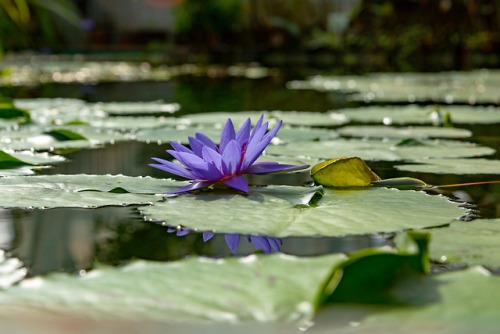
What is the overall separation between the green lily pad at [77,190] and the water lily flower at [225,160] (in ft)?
0.19

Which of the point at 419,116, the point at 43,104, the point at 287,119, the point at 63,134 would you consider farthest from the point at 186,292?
the point at 43,104

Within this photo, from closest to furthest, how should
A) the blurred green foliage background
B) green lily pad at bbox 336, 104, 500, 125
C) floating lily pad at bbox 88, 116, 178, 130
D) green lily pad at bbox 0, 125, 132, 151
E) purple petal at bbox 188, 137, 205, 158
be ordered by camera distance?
1. purple petal at bbox 188, 137, 205, 158
2. green lily pad at bbox 0, 125, 132, 151
3. floating lily pad at bbox 88, 116, 178, 130
4. green lily pad at bbox 336, 104, 500, 125
5. the blurred green foliage background

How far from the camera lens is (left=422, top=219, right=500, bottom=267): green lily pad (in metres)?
0.79

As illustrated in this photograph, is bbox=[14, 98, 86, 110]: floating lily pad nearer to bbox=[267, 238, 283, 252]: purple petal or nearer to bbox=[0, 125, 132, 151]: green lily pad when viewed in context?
bbox=[0, 125, 132, 151]: green lily pad

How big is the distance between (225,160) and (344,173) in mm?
231

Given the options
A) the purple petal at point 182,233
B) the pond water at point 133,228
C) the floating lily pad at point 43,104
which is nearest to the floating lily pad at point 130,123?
the pond water at point 133,228

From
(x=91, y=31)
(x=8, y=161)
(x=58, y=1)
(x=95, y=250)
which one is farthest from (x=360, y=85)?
(x=91, y=31)

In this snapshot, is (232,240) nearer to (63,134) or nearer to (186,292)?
(186,292)

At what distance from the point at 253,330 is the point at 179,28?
10.1m

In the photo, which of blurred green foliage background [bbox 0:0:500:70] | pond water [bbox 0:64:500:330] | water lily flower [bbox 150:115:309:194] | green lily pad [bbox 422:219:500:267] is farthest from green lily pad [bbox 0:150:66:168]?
blurred green foliage background [bbox 0:0:500:70]

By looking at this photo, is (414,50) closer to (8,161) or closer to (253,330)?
(8,161)

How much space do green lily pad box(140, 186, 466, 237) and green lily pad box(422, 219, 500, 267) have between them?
0.04 m

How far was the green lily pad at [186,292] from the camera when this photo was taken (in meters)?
0.59

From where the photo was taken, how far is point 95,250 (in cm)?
87
